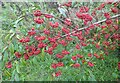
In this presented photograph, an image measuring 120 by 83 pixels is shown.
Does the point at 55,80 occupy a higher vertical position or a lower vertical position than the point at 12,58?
lower

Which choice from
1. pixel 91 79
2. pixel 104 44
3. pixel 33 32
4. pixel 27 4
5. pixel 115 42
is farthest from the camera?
pixel 27 4

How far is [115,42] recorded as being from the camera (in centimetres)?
224

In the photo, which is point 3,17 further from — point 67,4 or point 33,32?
point 33,32

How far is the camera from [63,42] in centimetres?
157

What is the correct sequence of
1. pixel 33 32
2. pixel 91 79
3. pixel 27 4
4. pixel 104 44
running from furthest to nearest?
pixel 27 4 < pixel 104 44 < pixel 91 79 < pixel 33 32

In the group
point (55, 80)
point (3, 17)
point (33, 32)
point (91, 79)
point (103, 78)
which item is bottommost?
point (103, 78)

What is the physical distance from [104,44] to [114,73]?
1.95 feet

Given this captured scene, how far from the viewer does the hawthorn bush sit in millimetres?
1479

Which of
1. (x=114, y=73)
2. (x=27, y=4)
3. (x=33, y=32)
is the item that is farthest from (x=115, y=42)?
(x=33, y=32)

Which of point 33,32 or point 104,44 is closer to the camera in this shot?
point 33,32

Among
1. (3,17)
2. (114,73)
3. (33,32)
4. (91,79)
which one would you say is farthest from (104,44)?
(3,17)

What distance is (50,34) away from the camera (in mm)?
1539

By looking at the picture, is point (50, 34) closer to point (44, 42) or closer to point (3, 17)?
point (44, 42)

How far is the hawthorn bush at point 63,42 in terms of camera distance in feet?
4.85
